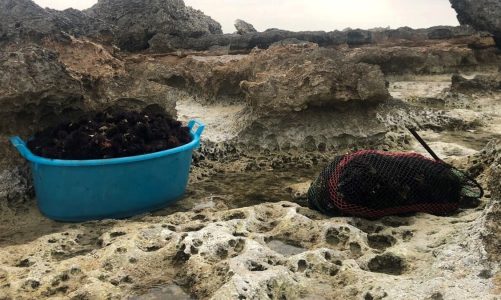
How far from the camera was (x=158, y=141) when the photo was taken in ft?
11.4

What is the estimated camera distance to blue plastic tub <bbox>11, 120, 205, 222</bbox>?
3.16m

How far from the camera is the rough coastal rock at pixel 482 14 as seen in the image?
848 cm

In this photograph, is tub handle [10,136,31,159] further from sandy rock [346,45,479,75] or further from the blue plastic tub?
sandy rock [346,45,479,75]

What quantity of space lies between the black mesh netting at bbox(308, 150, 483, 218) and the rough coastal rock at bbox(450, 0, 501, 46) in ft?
20.9

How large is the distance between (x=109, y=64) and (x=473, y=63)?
567cm

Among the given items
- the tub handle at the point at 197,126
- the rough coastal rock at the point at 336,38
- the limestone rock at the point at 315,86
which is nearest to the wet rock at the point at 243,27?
the rough coastal rock at the point at 336,38

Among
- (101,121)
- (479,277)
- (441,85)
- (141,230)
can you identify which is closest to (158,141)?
(101,121)

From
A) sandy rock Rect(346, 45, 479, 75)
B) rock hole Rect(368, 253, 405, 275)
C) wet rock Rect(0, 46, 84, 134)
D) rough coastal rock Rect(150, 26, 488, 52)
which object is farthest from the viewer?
rough coastal rock Rect(150, 26, 488, 52)

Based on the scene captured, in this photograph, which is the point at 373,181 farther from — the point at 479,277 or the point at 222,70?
the point at 222,70

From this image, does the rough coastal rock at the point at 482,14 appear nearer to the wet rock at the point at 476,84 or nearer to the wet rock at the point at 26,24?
the wet rock at the point at 476,84

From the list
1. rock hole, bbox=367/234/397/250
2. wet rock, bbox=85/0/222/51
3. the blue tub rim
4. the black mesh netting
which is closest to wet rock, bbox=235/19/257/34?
wet rock, bbox=85/0/222/51

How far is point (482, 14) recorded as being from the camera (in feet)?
28.5

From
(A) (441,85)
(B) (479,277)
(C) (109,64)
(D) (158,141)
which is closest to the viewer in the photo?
(B) (479,277)

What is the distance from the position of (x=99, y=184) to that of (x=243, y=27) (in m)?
7.67
